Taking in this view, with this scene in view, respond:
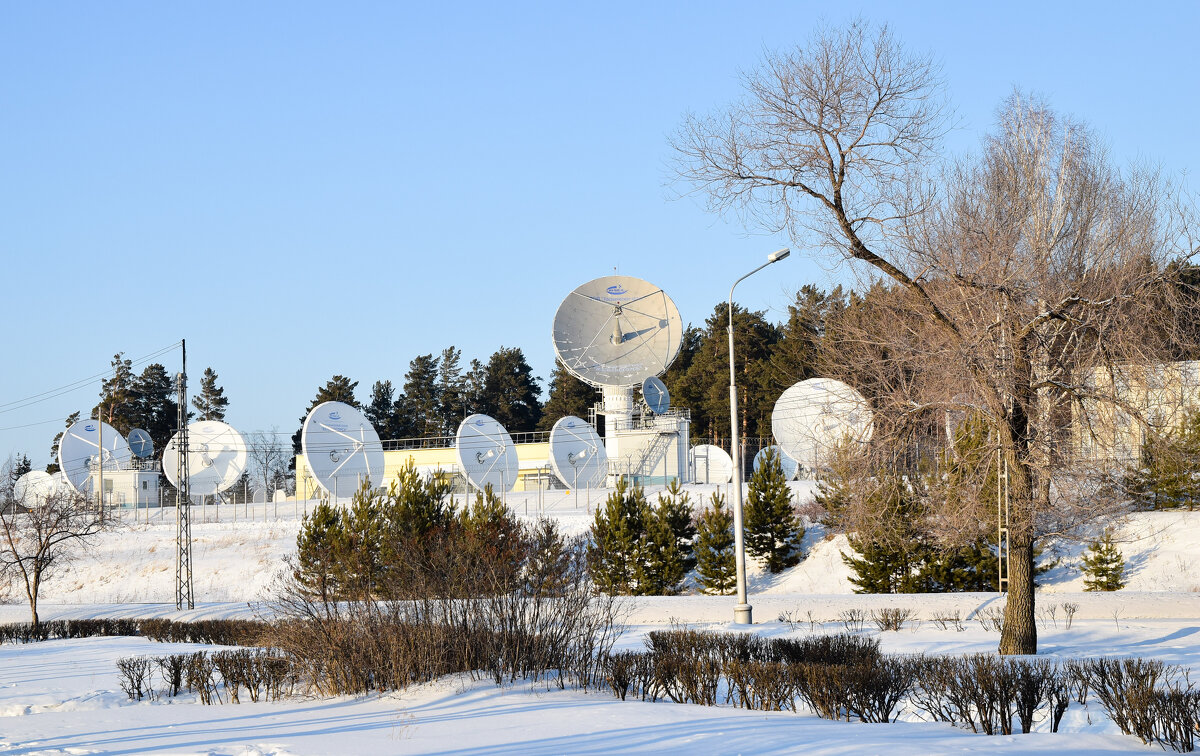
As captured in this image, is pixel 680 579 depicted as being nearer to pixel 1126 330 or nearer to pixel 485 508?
pixel 485 508

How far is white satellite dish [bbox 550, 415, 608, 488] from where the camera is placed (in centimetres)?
4547

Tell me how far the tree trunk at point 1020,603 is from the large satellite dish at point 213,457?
4356 cm

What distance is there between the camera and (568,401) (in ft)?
255

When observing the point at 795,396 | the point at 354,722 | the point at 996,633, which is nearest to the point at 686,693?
the point at 354,722

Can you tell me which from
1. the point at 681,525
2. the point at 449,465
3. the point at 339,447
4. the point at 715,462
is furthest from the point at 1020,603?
the point at 449,465

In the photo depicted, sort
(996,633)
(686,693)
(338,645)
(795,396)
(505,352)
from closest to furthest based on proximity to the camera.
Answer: (686,693) → (338,645) → (996,633) → (795,396) → (505,352)

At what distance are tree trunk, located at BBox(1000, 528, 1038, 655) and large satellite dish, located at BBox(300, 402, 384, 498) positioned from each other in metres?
32.0

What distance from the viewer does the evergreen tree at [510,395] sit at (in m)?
81.8

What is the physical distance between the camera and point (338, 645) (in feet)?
38.5

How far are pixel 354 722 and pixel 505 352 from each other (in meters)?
74.7

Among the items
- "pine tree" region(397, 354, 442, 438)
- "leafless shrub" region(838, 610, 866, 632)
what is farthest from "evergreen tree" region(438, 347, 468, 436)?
"leafless shrub" region(838, 610, 866, 632)

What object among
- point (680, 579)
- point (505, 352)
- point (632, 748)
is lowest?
point (680, 579)

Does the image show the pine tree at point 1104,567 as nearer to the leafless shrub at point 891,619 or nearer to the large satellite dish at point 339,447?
the leafless shrub at point 891,619

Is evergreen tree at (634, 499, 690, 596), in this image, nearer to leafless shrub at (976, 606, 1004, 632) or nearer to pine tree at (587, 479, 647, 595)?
pine tree at (587, 479, 647, 595)
